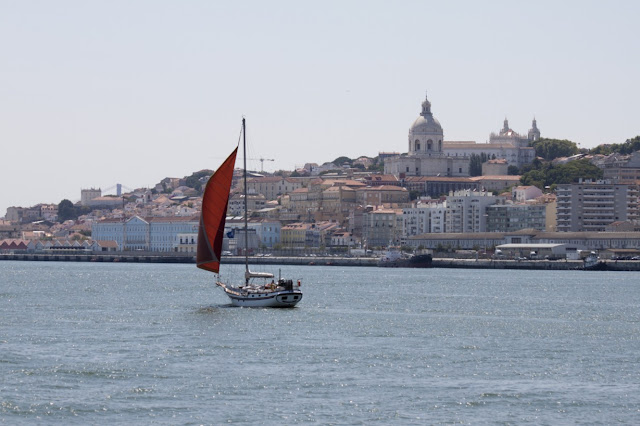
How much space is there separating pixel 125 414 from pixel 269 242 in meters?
114

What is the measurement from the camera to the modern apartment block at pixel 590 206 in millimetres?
117750

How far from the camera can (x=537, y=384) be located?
24656mm

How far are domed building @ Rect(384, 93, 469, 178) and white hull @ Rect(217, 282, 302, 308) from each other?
386 feet

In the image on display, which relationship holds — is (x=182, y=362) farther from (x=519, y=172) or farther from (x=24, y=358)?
(x=519, y=172)

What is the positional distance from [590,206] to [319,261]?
2529 centimetres

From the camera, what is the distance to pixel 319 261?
357ft

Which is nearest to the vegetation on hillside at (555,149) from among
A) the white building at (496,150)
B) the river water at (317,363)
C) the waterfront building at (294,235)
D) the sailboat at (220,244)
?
the white building at (496,150)

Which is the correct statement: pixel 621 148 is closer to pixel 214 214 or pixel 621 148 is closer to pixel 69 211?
pixel 69 211

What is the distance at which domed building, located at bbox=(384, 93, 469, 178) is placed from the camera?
15962cm

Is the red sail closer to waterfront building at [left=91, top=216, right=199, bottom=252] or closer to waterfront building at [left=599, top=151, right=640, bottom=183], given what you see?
waterfront building at [left=91, top=216, right=199, bottom=252]

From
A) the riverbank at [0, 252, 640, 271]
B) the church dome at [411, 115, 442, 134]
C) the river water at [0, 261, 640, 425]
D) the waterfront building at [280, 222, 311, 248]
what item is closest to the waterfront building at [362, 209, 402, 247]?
the waterfront building at [280, 222, 311, 248]

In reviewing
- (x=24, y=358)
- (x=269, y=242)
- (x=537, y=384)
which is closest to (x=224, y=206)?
(x=24, y=358)

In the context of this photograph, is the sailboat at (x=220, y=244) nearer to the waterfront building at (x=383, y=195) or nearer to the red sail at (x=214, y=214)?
the red sail at (x=214, y=214)

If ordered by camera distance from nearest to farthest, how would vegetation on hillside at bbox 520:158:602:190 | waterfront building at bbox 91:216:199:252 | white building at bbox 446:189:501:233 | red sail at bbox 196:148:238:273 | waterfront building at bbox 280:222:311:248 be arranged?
red sail at bbox 196:148:238:273
white building at bbox 446:189:501:233
waterfront building at bbox 280:222:311:248
vegetation on hillside at bbox 520:158:602:190
waterfront building at bbox 91:216:199:252
